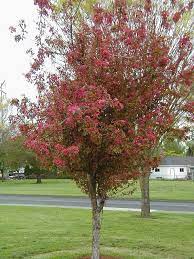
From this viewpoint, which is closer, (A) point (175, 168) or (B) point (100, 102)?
(B) point (100, 102)

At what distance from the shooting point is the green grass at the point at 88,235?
1085 cm

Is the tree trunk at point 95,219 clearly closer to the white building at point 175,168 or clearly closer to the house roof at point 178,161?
the white building at point 175,168

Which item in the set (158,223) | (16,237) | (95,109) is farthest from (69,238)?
(95,109)

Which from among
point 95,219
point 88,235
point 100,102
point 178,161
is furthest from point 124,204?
point 178,161

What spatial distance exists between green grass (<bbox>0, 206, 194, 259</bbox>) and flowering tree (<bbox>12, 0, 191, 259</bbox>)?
206 cm

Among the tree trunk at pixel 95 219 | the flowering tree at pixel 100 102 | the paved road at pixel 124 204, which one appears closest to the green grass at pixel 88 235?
the tree trunk at pixel 95 219

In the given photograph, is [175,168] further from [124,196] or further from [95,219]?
[95,219]

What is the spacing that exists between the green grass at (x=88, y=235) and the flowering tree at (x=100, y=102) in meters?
2.06

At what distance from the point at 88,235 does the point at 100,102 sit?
6.72 metres

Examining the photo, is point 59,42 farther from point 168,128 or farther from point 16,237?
point 16,237

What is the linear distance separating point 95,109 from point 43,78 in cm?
207

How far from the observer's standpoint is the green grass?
1085 centimetres

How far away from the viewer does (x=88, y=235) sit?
13.6 metres

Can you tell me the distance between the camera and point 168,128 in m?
9.23
